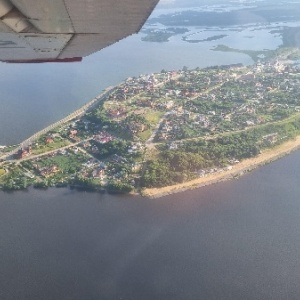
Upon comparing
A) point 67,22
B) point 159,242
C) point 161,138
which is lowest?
point 159,242

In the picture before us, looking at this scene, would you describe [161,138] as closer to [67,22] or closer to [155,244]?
[155,244]

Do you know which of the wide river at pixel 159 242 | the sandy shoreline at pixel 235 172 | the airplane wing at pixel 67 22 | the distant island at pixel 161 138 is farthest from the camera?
the distant island at pixel 161 138

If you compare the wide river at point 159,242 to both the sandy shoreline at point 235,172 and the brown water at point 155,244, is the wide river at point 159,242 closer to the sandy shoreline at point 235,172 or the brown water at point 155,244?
the brown water at point 155,244

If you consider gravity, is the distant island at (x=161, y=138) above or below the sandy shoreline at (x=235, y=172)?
above

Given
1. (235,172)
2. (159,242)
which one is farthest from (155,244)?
(235,172)

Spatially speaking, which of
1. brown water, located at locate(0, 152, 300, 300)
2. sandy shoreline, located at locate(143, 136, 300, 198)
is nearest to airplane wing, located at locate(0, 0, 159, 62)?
brown water, located at locate(0, 152, 300, 300)

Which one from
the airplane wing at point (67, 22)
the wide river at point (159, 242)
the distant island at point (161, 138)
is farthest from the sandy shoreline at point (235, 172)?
the airplane wing at point (67, 22)
